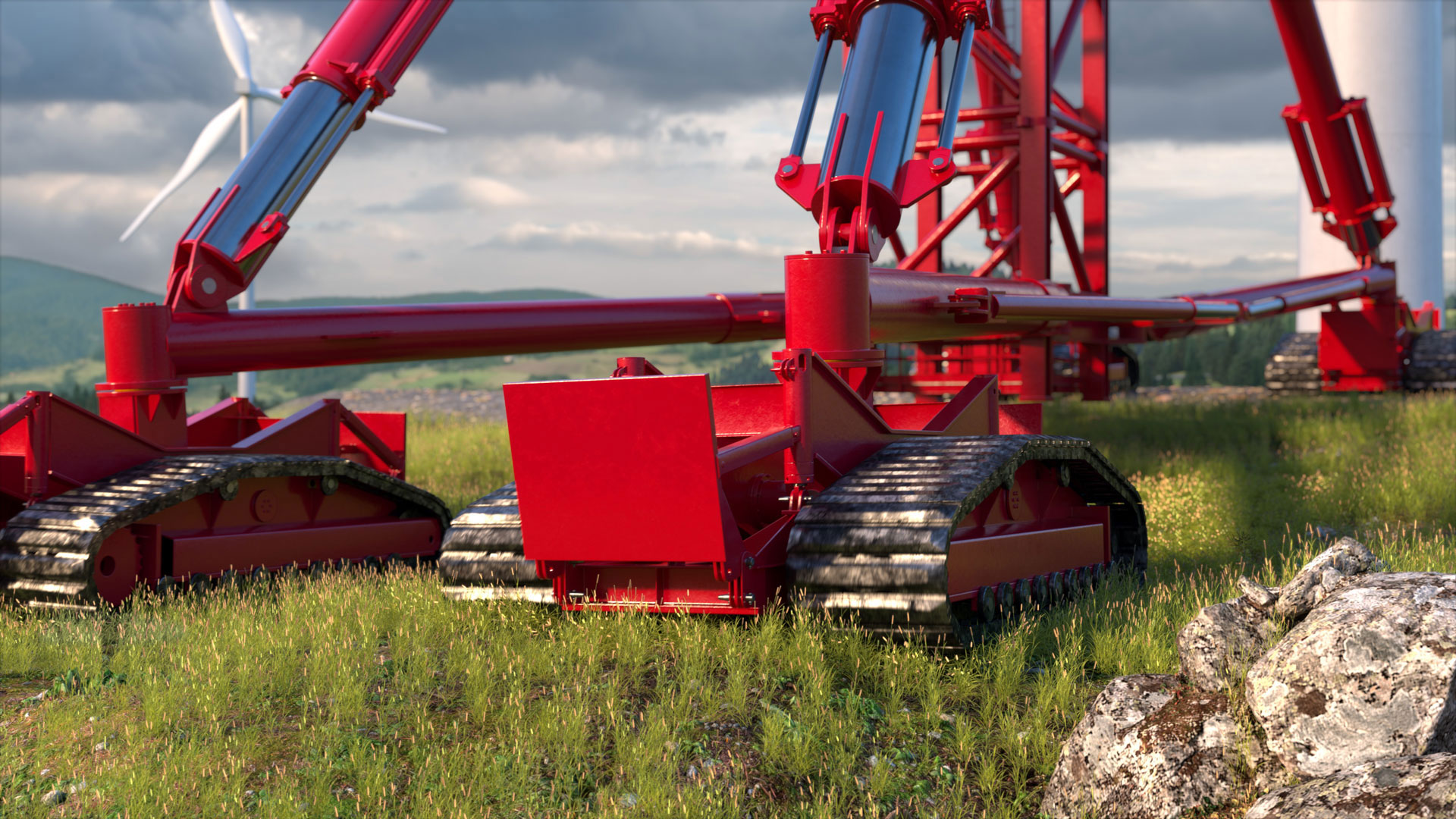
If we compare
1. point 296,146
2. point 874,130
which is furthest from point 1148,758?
point 296,146

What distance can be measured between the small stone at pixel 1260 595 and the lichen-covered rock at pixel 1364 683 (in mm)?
490

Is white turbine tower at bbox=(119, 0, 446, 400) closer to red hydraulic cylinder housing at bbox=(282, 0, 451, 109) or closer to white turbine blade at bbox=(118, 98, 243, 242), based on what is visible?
white turbine blade at bbox=(118, 98, 243, 242)

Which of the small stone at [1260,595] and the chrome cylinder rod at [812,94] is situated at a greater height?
the chrome cylinder rod at [812,94]

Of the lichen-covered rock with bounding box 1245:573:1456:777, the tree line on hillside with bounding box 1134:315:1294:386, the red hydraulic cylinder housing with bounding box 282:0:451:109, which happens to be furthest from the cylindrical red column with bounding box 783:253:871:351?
the tree line on hillside with bounding box 1134:315:1294:386

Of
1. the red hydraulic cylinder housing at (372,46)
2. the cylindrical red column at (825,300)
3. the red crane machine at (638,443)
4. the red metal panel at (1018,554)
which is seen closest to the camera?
the red crane machine at (638,443)

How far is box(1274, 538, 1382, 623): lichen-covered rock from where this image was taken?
4.88 m

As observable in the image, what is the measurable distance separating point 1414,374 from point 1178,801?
1839 centimetres

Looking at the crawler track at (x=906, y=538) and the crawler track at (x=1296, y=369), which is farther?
the crawler track at (x=1296, y=369)

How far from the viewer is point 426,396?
3023 centimetres

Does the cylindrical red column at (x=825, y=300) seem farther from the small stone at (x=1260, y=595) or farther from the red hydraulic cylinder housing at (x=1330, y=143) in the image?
the red hydraulic cylinder housing at (x=1330, y=143)

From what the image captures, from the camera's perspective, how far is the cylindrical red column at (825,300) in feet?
23.6

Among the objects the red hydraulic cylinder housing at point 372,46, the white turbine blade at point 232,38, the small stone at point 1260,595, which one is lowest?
the small stone at point 1260,595

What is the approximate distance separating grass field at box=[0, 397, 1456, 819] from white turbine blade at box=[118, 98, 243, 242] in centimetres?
1392

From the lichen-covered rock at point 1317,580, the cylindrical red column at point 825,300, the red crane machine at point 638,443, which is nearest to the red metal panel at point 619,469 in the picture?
the red crane machine at point 638,443
